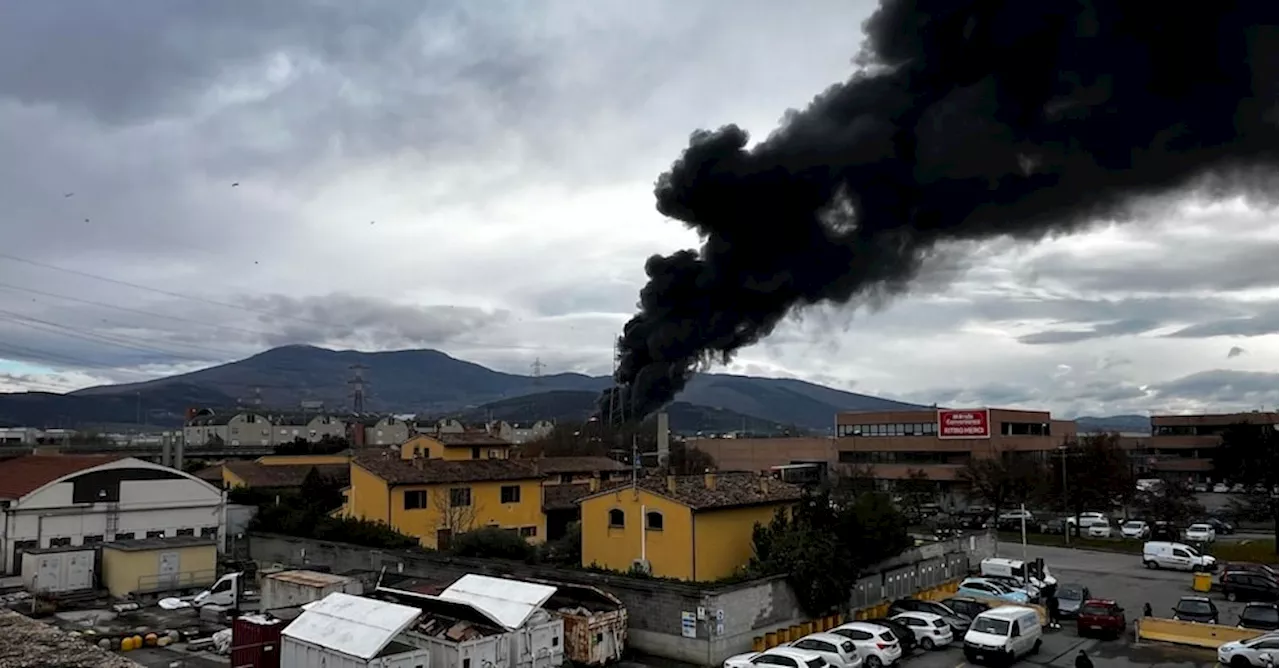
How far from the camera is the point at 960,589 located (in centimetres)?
3488

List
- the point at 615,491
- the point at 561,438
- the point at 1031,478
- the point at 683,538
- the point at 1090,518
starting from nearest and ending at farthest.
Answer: the point at 683,538 → the point at 615,491 → the point at 1090,518 → the point at 1031,478 → the point at 561,438

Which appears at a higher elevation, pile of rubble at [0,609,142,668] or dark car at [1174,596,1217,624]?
pile of rubble at [0,609,142,668]

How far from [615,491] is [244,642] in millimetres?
13362

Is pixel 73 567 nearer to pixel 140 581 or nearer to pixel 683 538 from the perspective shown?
pixel 140 581

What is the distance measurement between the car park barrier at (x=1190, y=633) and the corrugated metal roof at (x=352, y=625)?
74.1 ft

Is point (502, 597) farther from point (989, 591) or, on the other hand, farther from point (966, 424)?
point (966, 424)

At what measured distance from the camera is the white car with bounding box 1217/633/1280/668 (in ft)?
78.2

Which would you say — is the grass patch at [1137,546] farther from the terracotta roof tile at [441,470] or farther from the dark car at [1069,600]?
the terracotta roof tile at [441,470]

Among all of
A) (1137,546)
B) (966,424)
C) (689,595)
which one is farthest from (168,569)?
(966,424)

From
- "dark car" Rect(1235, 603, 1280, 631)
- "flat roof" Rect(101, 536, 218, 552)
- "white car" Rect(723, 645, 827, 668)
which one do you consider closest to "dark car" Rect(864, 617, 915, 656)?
"white car" Rect(723, 645, 827, 668)

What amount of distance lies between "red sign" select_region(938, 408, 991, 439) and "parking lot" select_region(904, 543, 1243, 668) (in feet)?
100

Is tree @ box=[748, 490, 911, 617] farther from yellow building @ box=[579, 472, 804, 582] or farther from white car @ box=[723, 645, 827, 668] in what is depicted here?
white car @ box=[723, 645, 827, 668]

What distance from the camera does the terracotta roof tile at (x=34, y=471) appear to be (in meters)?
39.5

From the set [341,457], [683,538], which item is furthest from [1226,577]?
[341,457]
